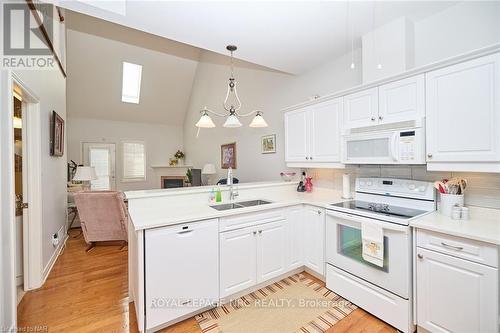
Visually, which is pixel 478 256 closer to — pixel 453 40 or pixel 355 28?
pixel 453 40

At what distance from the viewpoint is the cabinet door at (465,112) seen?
1.53m

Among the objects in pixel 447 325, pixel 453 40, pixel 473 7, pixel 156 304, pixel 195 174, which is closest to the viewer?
pixel 447 325

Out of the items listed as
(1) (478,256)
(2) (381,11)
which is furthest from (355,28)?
(1) (478,256)

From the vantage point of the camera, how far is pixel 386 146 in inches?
81.5

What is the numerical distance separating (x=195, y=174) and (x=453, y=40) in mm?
5253

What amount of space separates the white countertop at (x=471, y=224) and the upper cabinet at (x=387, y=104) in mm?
836

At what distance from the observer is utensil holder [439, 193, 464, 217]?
1.77m

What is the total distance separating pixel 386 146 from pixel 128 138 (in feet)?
23.2

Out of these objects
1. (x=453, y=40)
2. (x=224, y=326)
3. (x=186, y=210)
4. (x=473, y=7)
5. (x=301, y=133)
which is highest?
(x=473, y=7)

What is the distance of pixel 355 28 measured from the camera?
7.52 feet

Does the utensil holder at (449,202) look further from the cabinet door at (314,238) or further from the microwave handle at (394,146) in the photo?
the cabinet door at (314,238)

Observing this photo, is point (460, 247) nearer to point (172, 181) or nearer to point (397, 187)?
point (397, 187)

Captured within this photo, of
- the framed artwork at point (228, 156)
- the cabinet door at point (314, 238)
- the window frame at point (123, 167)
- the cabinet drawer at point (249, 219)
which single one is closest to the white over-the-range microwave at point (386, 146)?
the cabinet door at point (314, 238)

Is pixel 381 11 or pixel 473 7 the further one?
pixel 381 11
